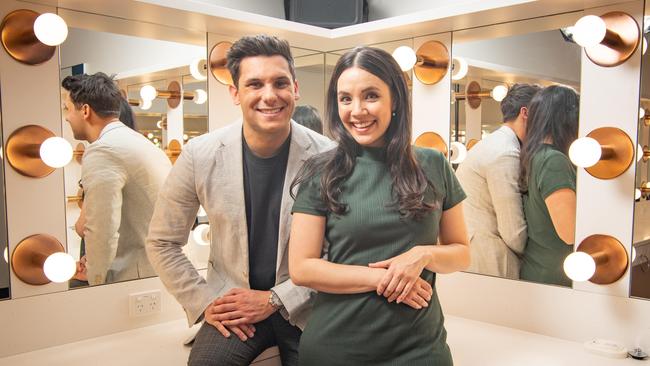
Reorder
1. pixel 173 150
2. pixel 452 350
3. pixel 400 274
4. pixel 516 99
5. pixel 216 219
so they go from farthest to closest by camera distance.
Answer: pixel 173 150, pixel 516 99, pixel 452 350, pixel 216 219, pixel 400 274

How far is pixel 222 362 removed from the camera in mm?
1241

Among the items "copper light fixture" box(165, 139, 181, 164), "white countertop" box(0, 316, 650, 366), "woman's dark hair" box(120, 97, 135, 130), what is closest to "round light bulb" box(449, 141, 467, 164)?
"white countertop" box(0, 316, 650, 366)

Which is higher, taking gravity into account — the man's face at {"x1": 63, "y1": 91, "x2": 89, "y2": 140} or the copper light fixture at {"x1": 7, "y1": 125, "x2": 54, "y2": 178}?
the man's face at {"x1": 63, "y1": 91, "x2": 89, "y2": 140}

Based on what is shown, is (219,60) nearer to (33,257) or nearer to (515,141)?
(33,257)

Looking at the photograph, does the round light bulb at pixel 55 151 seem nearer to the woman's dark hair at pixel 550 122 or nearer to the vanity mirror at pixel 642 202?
the woman's dark hair at pixel 550 122

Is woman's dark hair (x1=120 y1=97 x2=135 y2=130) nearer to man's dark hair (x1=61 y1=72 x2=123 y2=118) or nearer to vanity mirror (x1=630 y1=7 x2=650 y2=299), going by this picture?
man's dark hair (x1=61 y1=72 x2=123 y2=118)

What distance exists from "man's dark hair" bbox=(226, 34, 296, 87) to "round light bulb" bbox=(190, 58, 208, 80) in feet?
1.55

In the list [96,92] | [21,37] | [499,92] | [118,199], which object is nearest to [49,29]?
[21,37]

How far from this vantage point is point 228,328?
129 cm

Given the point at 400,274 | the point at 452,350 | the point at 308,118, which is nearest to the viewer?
the point at 400,274

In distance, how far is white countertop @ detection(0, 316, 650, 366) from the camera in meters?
1.33

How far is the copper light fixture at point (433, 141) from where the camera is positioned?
171cm

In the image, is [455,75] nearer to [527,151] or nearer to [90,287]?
[527,151]

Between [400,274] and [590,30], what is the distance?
0.75m
